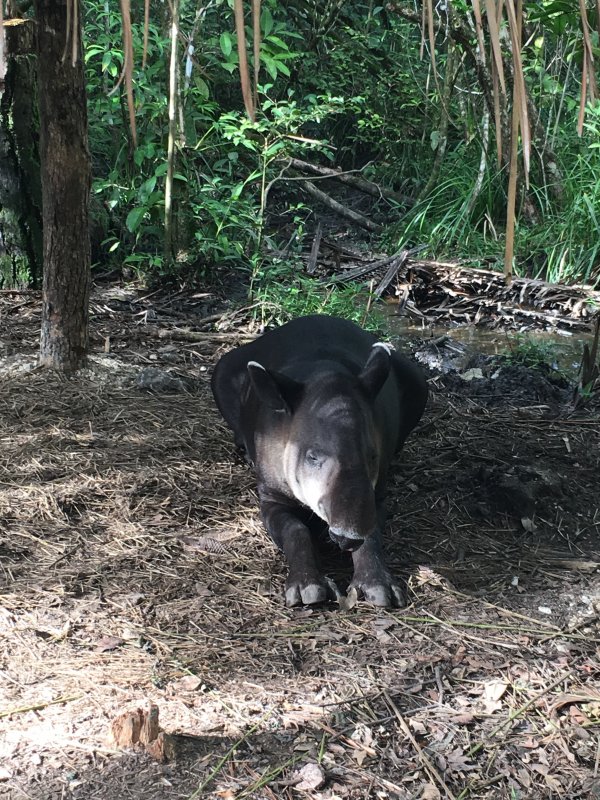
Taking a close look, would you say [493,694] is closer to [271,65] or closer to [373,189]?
[271,65]

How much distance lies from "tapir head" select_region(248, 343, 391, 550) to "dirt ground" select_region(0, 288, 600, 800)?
0.35 m

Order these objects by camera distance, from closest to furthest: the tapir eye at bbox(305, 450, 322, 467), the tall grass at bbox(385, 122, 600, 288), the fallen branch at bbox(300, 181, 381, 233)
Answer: the tapir eye at bbox(305, 450, 322, 467)
the tall grass at bbox(385, 122, 600, 288)
the fallen branch at bbox(300, 181, 381, 233)

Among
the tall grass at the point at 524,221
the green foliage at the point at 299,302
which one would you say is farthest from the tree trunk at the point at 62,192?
the tall grass at the point at 524,221

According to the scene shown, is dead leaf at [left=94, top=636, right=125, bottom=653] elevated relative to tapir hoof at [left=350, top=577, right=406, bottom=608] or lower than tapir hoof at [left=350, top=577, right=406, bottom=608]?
elevated

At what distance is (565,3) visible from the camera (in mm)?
2955

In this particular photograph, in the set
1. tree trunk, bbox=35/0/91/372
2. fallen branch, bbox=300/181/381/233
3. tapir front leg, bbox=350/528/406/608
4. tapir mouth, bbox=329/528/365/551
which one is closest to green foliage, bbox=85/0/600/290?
fallen branch, bbox=300/181/381/233

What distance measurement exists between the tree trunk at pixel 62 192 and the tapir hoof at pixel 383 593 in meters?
2.69

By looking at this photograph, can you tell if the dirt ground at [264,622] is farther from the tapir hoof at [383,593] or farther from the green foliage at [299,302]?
the green foliage at [299,302]

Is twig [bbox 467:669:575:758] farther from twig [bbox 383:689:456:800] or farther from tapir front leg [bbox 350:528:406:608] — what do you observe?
tapir front leg [bbox 350:528:406:608]

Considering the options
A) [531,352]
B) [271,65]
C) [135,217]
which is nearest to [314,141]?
[271,65]

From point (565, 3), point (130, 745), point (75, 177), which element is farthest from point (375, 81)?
point (130, 745)

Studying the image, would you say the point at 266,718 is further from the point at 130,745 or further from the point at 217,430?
the point at 217,430

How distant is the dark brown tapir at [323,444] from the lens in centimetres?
333

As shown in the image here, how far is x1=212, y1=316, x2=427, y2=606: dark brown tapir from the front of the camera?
333 cm
